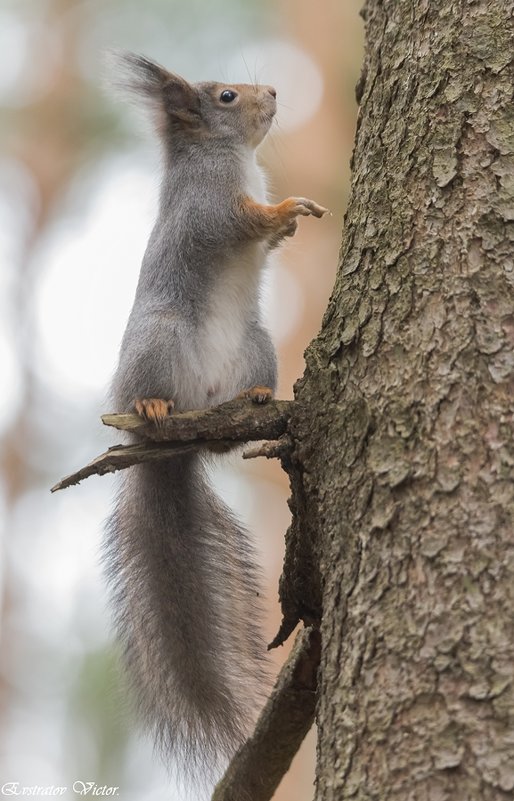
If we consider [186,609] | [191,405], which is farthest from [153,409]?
[186,609]

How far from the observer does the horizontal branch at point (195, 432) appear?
1709 mm

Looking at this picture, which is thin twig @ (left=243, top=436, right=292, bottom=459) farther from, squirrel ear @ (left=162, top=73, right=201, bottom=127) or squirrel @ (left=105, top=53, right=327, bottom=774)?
squirrel ear @ (left=162, top=73, right=201, bottom=127)

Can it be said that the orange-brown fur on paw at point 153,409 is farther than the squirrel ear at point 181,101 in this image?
No

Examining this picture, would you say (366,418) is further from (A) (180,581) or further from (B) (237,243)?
(B) (237,243)

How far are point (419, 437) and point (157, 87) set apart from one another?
166 centimetres

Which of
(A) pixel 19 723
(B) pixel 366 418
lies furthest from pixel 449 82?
(A) pixel 19 723

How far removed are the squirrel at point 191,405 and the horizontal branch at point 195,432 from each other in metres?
0.07

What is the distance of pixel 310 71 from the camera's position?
6.23m

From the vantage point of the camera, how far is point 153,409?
1.95 metres

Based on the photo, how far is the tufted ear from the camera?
2.68 m

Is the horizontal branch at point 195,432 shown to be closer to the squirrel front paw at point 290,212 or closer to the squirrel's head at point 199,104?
the squirrel front paw at point 290,212

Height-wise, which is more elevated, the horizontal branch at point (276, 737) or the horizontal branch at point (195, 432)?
the horizontal branch at point (195, 432)

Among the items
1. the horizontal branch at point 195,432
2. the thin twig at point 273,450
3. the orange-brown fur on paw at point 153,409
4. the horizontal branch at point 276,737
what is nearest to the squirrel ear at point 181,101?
the orange-brown fur on paw at point 153,409

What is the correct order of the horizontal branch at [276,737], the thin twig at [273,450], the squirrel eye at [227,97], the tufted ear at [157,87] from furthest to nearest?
the squirrel eye at [227,97]
the tufted ear at [157,87]
the horizontal branch at [276,737]
the thin twig at [273,450]
